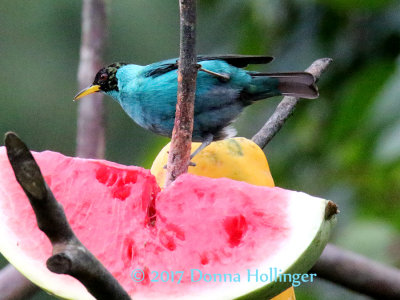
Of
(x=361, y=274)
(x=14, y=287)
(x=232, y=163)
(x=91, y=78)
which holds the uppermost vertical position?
(x=232, y=163)

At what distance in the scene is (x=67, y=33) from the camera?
16125 millimetres

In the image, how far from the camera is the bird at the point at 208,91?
92.0 inches

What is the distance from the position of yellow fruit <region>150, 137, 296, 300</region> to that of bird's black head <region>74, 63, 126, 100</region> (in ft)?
3.21

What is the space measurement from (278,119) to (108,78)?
940 mm

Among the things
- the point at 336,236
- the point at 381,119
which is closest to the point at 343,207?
the point at 336,236

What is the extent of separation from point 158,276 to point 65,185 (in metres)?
0.35

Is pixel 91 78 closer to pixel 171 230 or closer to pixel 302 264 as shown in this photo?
pixel 171 230

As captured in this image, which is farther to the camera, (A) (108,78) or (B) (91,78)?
(B) (91,78)

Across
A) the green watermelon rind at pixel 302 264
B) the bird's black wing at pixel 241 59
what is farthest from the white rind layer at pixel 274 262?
the bird's black wing at pixel 241 59

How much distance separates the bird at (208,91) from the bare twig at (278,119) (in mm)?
159

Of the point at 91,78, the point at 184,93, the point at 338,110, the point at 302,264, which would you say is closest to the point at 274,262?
the point at 302,264

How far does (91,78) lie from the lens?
299 centimetres

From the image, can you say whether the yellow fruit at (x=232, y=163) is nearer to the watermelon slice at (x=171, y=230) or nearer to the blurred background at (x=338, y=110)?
the watermelon slice at (x=171, y=230)

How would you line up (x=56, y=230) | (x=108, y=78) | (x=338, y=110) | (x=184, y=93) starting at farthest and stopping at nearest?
(x=108, y=78)
(x=338, y=110)
(x=184, y=93)
(x=56, y=230)
